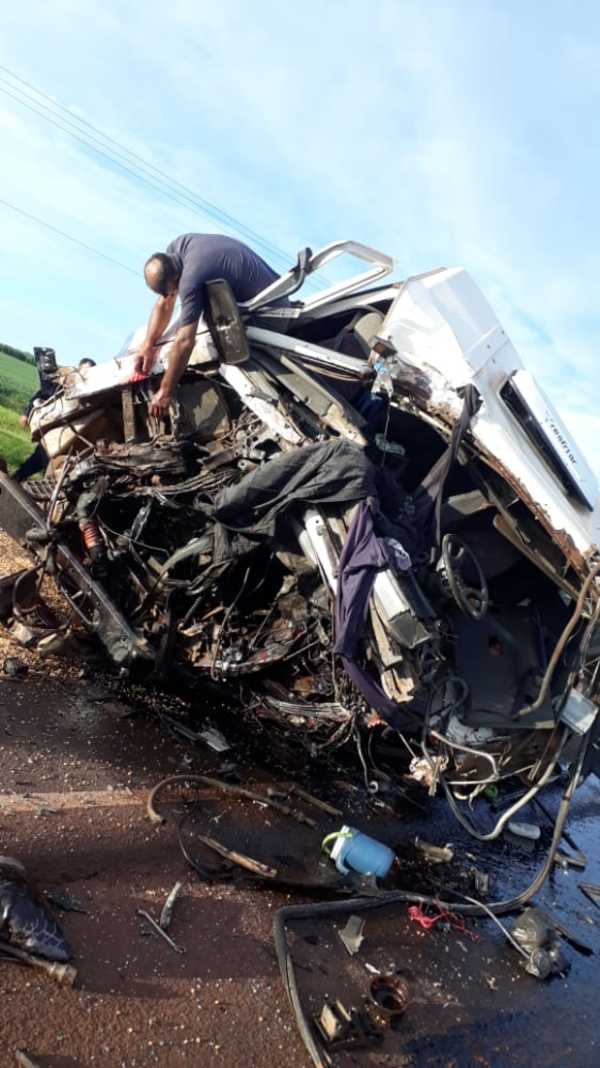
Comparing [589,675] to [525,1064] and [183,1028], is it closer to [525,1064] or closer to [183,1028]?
[525,1064]

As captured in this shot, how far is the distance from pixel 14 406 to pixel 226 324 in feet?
72.0

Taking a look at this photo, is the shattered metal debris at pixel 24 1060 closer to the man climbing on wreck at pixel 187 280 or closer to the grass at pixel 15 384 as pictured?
the man climbing on wreck at pixel 187 280

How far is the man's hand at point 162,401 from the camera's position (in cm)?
458

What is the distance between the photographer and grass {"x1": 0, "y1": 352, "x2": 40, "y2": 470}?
13.3m

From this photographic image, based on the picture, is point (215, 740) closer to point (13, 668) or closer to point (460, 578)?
point (13, 668)

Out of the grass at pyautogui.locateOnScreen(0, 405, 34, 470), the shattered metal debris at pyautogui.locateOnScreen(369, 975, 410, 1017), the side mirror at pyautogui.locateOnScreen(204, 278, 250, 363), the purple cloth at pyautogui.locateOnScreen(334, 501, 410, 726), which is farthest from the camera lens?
the grass at pyautogui.locateOnScreen(0, 405, 34, 470)

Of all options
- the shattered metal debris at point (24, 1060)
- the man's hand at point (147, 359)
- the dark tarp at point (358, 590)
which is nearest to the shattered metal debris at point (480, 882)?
the dark tarp at point (358, 590)

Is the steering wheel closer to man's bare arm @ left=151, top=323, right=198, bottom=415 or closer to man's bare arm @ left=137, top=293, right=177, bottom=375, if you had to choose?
man's bare arm @ left=151, top=323, right=198, bottom=415

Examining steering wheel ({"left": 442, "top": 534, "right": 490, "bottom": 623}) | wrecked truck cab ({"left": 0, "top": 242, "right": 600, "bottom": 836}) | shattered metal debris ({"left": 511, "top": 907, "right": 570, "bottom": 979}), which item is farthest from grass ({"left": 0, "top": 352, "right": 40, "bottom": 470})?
shattered metal debris ({"left": 511, "top": 907, "right": 570, "bottom": 979})

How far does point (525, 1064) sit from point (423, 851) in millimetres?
1559

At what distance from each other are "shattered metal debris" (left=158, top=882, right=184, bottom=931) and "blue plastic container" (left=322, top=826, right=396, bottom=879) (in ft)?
3.26

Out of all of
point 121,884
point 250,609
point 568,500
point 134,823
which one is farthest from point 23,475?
point 568,500

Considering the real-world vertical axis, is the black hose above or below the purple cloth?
below

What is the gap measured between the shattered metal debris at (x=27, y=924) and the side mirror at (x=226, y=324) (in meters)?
2.82
